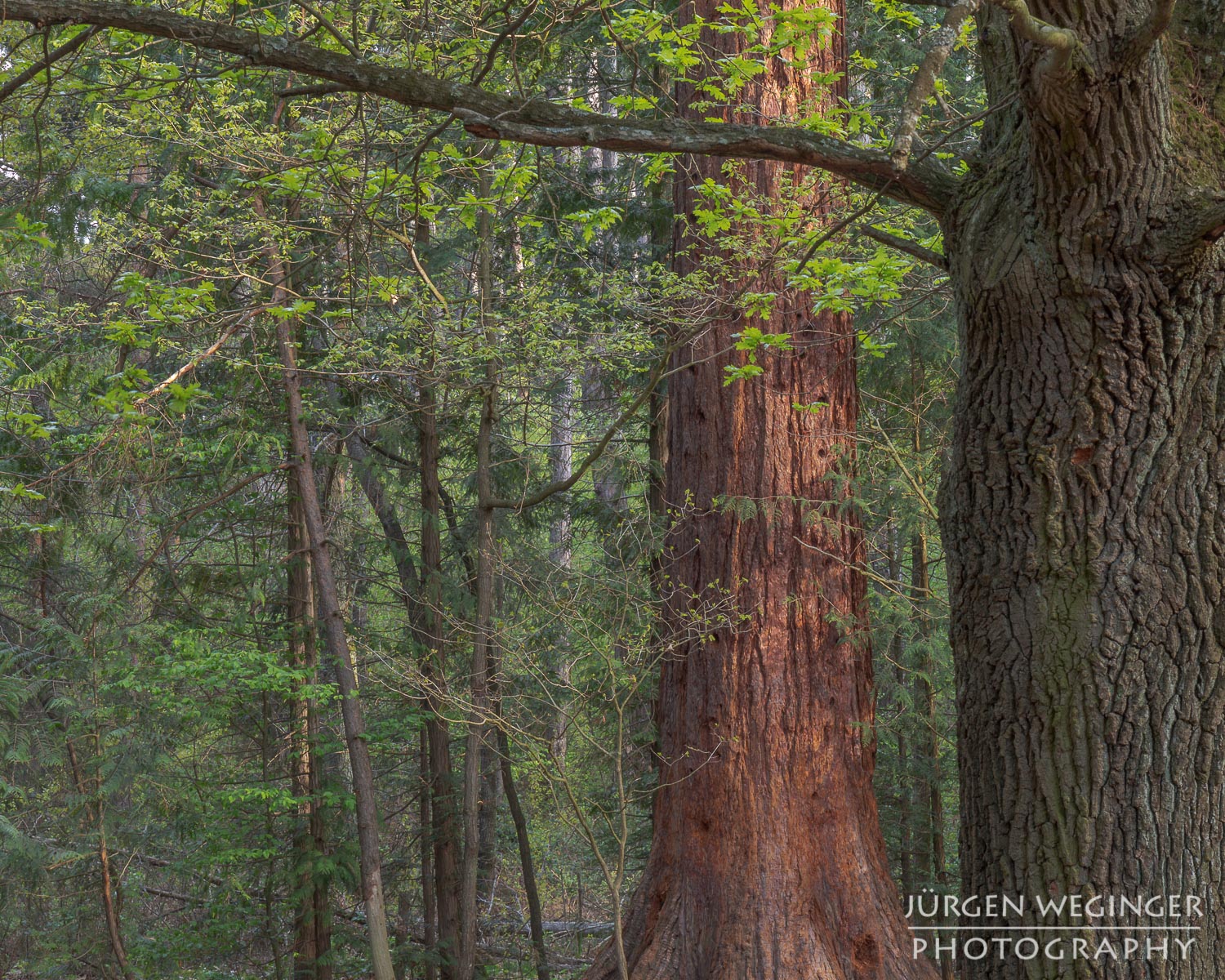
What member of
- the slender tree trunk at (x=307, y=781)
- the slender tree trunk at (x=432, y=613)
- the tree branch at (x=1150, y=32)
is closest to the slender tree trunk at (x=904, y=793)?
the slender tree trunk at (x=432, y=613)

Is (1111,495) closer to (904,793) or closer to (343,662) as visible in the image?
(904,793)

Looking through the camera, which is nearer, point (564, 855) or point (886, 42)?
point (886, 42)

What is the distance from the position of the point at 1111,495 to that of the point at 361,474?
8.63m

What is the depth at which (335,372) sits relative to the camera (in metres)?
6.59

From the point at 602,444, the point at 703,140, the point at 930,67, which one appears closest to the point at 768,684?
the point at 602,444

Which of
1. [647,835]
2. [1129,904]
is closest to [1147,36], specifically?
[1129,904]

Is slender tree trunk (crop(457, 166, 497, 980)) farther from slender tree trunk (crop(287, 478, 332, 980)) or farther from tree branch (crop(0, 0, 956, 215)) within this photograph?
tree branch (crop(0, 0, 956, 215))

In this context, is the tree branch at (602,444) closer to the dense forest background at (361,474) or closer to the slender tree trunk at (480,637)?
the dense forest background at (361,474)

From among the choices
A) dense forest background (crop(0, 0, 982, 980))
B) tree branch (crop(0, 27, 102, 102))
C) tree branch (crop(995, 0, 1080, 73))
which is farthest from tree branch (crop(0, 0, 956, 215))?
dense forest background (crop(0, 0, 982, 980))

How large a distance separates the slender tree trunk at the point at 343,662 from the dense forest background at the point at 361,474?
0.58 feet

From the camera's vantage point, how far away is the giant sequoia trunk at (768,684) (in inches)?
191

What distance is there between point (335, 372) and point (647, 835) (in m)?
4.83

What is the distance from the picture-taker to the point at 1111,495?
254cm

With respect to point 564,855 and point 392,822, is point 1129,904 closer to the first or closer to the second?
point 564,855
